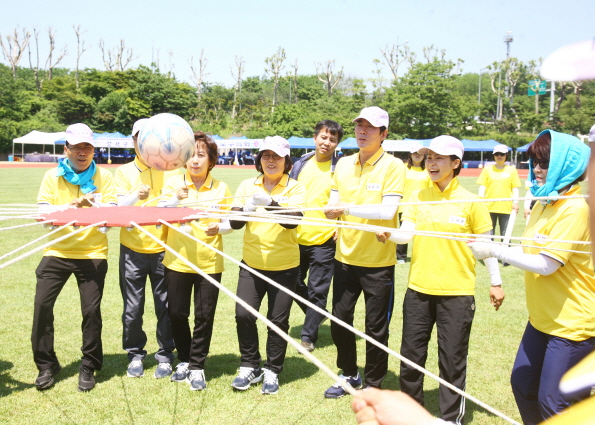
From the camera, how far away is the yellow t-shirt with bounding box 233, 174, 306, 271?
4832 millimetres

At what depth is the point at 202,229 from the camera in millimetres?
4746

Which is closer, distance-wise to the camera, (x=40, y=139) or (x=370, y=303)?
(x=370, y=303)

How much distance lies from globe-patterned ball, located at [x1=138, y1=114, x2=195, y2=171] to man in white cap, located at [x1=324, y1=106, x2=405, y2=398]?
1.26 m

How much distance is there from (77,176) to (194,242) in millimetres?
1150

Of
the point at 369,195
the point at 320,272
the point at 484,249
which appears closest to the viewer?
the point at 484,249

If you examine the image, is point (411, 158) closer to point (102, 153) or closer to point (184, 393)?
point (184, 393)

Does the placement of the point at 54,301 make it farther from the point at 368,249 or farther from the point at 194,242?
the point at 368,249

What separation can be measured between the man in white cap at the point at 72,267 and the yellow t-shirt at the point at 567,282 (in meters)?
3.46

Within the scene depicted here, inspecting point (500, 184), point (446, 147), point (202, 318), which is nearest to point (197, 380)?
point (202, 318)

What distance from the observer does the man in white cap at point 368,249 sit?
456 centimetres

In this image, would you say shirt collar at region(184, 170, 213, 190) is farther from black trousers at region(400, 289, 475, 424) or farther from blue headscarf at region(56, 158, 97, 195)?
black trousers at region(400, 289, 475, 424)

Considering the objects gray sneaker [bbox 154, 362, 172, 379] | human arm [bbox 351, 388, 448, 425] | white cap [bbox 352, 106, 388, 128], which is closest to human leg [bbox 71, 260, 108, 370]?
gray sneaker [bbox 154, 362, 172, 379]

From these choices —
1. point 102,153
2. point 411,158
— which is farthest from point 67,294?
point 102,153

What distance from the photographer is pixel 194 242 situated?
482 centimetres
